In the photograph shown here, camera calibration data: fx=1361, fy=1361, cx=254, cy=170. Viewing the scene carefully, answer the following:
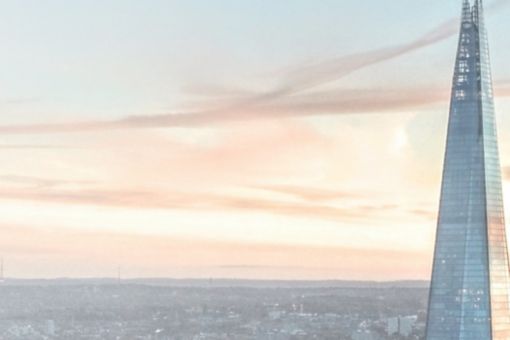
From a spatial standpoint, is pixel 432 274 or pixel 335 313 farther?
pixel 335 313

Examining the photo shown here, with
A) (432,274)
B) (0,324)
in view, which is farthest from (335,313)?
(432,274)

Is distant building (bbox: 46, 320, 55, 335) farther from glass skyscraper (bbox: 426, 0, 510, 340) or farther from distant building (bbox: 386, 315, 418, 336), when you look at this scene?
glass skyscraper (bbox: 426, 0, 510, 340)

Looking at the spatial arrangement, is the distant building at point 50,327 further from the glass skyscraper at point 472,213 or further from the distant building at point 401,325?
the glass skyscraper at point 472,213

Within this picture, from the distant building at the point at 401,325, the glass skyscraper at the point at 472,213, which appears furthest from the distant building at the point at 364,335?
the glass skyscraper at the point at 472,213

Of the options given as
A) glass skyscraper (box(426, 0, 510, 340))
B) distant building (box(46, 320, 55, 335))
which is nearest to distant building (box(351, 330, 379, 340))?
distant building (box(46, 320, 55, 335))

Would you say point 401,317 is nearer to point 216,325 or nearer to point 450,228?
Answer: point 216,325

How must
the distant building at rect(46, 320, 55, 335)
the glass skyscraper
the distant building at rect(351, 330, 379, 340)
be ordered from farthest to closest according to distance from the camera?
the distant building at rect(46, 320, 55, 335)
the distant building at rect(351, 330, 379, 340)
the glass skyscraper

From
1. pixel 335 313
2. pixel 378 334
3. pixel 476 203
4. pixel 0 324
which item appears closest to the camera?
pixel 476 203

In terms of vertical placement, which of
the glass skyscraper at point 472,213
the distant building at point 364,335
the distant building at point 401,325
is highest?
the glass skyscraper at point 472,213

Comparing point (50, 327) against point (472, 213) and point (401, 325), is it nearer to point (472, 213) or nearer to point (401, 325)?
point (401, 325)
